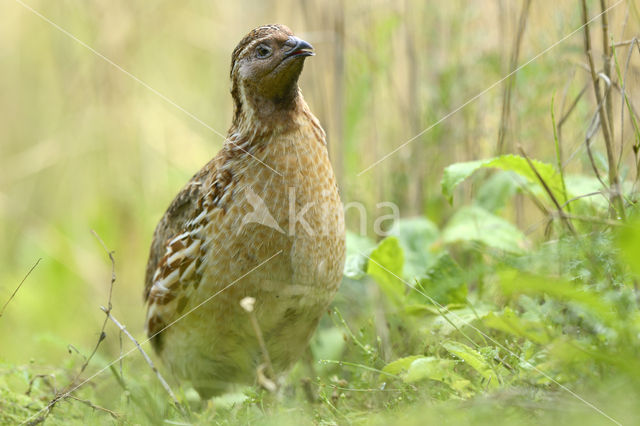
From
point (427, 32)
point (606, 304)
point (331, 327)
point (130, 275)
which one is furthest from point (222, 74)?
point (606, 304)

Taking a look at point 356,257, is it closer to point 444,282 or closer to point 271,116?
point 444,282

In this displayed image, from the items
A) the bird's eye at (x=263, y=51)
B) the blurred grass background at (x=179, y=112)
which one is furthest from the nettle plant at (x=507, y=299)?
the bird's eye at (x=263, y=51)

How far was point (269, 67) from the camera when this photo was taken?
3133mm

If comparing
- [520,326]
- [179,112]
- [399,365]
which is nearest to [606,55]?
[520,326]

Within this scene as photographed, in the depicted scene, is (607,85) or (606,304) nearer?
(606,304)

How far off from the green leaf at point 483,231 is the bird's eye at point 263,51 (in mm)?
1258

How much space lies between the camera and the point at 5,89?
6965mm

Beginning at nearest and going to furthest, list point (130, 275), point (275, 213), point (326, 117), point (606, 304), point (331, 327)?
point (606, 304) < point (275, 213) < point (331, 327) < point (326, 117) < point (130, 275)

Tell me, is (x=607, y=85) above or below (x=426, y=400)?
above

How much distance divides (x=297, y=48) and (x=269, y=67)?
16cm

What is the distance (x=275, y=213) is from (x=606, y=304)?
1.46m

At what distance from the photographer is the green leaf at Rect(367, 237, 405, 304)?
3.35 m

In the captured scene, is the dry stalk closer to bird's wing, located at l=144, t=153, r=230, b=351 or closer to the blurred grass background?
the blurred grass background

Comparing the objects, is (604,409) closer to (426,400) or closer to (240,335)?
(426,400)
